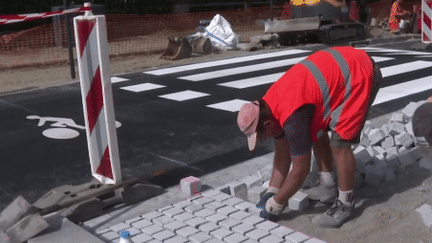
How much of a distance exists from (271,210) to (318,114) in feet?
2.47

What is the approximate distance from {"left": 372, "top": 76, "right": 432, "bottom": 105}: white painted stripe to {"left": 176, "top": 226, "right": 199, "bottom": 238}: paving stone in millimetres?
4427

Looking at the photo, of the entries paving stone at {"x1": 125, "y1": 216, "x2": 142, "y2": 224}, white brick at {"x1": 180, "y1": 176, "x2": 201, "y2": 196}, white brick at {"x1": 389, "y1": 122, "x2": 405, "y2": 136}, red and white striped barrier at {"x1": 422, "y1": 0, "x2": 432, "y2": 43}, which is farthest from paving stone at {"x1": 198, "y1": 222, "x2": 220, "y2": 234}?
red and white striped barrier at {"x1": 422, "y1": 0, "x2": 432, "y2": 43}

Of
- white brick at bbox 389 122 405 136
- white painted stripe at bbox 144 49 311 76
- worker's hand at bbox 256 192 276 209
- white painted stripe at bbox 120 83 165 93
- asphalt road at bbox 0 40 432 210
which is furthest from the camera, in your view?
white painted stripe at bbox 144 49 311 76

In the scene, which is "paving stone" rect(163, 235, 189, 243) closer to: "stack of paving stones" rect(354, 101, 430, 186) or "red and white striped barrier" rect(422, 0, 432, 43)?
"stack of paving stones" rect(354, 101, 430, 186)

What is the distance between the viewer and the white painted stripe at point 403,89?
7.70m

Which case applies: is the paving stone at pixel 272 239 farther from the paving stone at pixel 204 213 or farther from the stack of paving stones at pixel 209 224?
the paving stone at pixel 204 213

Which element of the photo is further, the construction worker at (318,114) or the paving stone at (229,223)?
the paving stone at (229,223)

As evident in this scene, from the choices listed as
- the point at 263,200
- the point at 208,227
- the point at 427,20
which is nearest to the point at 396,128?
the point at 263,200

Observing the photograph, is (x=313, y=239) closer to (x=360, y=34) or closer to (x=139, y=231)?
(x=139, y=231)

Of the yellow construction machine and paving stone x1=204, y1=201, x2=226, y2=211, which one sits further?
the yellow construction machine

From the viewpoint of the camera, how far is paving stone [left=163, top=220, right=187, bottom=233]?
145 inches

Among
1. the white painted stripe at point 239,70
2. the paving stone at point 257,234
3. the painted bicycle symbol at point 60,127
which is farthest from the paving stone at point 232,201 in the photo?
the white painted stripe at point 239,70

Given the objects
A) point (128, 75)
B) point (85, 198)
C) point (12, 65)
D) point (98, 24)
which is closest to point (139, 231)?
point (85, 198)

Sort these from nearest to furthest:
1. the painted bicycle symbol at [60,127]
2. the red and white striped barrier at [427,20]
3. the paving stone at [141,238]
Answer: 1. the paving stone at [141,238]
2. the painted bicycle symbol at [60,127]
3. the red and white striped barrier at [427,20]
